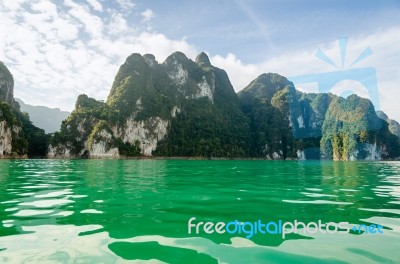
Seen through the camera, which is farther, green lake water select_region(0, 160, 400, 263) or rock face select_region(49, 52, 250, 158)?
rock face select_region(49, 52, 250, 158)

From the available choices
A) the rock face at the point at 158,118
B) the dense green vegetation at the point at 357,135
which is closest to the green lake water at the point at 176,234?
the rock face at the point at 158,118

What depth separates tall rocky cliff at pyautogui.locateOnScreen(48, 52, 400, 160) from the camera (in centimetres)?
11894

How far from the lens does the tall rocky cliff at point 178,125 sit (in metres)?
119

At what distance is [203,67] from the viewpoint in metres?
196

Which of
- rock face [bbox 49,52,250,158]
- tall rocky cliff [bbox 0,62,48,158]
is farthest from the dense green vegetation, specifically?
tall rocky cliff [bbox 0,62,48,158]

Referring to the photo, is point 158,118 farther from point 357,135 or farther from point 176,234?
point 176,234

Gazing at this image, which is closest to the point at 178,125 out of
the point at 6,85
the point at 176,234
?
the point at 6,85

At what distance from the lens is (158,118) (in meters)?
140

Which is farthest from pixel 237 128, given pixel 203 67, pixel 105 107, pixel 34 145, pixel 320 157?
pixel 34 145

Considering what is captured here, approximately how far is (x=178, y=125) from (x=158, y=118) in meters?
20.3

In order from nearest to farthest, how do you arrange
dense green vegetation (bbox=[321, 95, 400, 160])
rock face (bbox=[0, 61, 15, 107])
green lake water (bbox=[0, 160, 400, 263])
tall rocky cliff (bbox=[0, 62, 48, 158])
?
1. green lake water (bbox=[0, 160, 400, 263])
2. tall rocky cliff (bbox=[0, 62, 48, 158])
3. rock face (bbox=[0, 61, 15, 107])
4. dense green vegetation (bbox=[321, 95, 400, 160])

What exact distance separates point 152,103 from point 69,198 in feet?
434

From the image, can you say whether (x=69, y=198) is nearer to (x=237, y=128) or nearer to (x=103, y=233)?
(x=103, y=233)

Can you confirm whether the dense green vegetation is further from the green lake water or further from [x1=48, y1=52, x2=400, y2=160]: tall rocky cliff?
the green lake water
